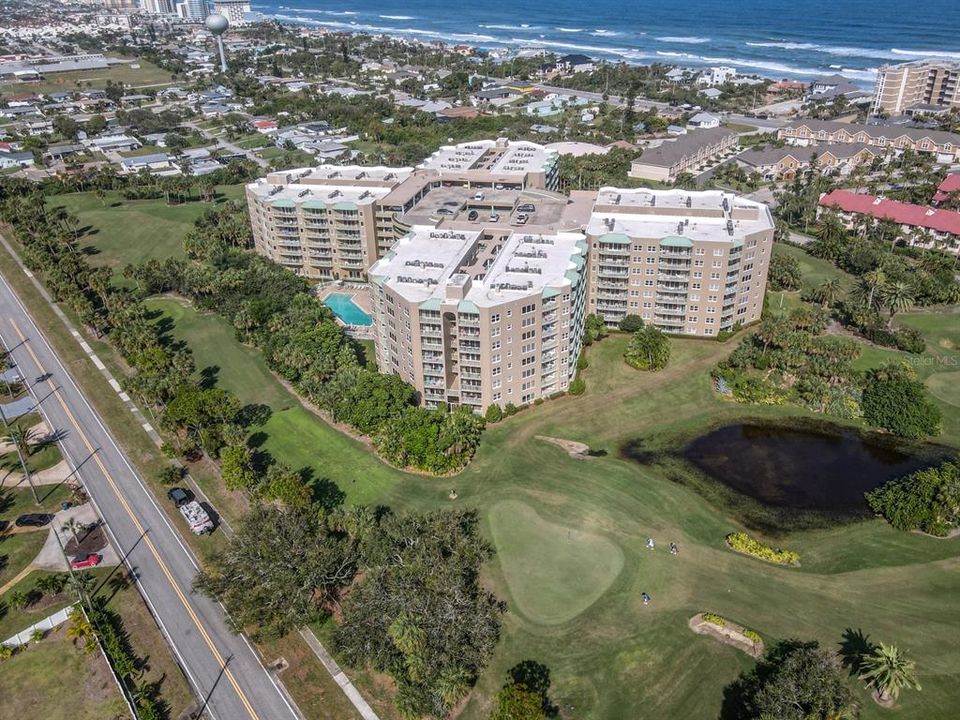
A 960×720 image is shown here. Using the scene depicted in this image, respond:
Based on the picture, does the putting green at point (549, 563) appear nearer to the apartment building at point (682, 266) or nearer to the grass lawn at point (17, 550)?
the apartment building at point (682, 266)

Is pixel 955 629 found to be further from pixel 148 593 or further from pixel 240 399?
pixel 240 399

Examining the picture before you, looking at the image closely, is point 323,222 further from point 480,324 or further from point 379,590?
point 379,590

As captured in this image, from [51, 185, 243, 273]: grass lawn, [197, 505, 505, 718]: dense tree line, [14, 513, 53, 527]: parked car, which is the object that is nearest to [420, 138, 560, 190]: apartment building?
[51, 185, 243, 273]: grass lawn

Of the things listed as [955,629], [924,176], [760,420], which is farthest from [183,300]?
[924,176]

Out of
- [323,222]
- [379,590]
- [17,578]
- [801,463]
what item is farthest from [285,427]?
[801,463]

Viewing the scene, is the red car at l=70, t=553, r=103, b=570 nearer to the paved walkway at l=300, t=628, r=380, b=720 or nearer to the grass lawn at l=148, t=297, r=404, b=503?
the grass lawn at l=148, t=297, r=404, b=503

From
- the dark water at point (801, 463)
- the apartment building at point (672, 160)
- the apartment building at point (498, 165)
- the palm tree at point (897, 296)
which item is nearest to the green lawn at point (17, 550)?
the dark water at point (801, 463)
